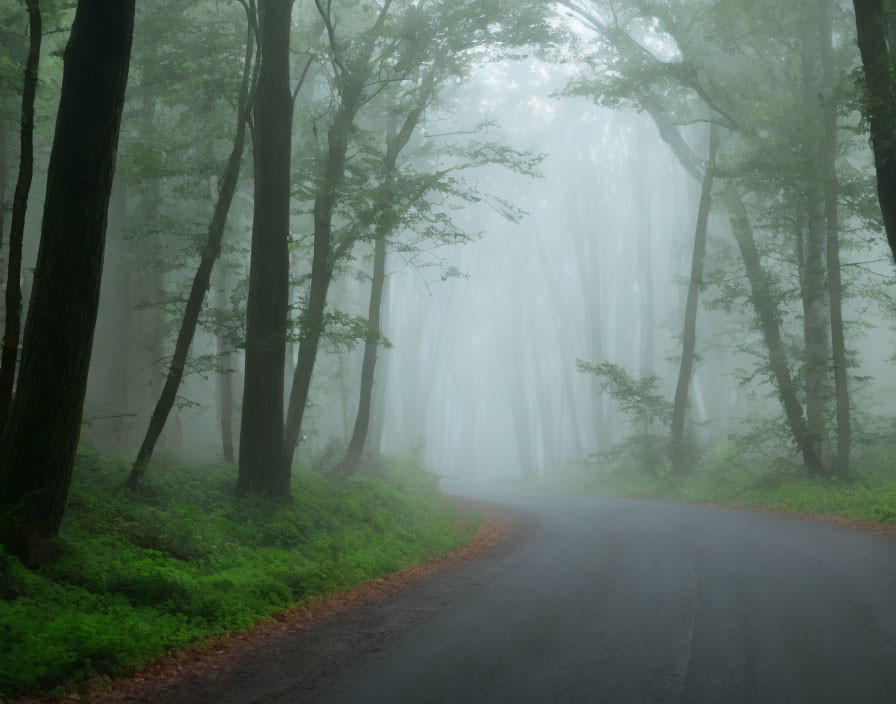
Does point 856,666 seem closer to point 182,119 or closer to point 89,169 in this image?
point 89,169

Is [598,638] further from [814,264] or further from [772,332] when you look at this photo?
[772,332]

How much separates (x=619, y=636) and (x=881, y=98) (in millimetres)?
7122

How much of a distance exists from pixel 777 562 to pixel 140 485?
9173 millimetres

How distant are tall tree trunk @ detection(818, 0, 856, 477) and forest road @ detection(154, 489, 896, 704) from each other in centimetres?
691

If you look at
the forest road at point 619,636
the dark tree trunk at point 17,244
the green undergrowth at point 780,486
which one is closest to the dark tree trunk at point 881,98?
the forest road at point 619,636

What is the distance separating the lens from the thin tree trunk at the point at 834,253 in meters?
16.3

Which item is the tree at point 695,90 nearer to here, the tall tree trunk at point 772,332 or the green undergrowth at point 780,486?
the tall tree trunk at point 772,332

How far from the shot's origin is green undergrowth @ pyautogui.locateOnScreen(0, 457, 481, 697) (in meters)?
5.25

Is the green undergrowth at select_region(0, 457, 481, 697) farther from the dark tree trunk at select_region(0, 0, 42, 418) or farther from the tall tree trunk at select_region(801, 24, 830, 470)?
the tall tree trunk at select_region(801, 24, 830, 470)

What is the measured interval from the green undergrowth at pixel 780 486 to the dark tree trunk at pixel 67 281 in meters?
12.8

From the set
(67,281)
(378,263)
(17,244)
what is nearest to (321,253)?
(378,263)

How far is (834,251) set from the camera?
16281 mm

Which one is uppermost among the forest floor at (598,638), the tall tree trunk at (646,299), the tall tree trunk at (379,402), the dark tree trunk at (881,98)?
the tall tree trunk at (646,299)

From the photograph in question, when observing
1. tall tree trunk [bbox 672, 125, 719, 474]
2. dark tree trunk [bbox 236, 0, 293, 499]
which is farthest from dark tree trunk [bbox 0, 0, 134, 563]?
tall tree trunk [bbox 672, 125, 719, 474]
